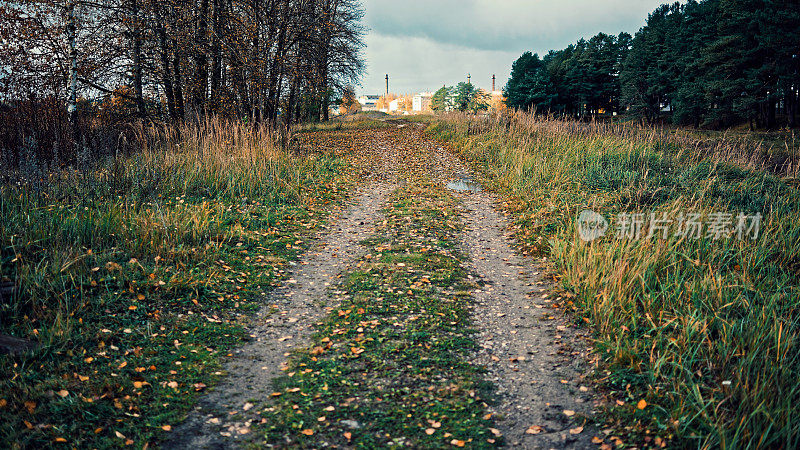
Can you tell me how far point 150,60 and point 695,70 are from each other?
3661cm

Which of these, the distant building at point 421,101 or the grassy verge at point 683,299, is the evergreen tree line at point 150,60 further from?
the distant building at point 421,101

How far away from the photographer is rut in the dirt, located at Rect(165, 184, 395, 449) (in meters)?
3.23

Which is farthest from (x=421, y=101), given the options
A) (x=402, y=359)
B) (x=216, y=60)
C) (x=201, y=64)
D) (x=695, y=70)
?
A: (x=402, y=359)

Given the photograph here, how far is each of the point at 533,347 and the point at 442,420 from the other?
1.48 metres

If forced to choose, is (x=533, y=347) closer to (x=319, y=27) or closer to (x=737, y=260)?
(x=737, y=260)

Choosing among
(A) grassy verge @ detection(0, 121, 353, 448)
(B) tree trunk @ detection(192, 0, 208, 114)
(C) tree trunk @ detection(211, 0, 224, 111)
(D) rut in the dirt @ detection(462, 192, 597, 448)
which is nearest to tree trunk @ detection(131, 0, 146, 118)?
(B) tree trunk @ detection(192, 0, 208, 114)

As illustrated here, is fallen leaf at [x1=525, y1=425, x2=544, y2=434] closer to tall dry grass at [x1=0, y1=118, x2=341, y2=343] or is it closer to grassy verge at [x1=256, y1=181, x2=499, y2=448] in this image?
grassy verge at [x1=256, y1=181, x2=499, y2=448]

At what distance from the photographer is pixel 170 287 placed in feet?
16.6

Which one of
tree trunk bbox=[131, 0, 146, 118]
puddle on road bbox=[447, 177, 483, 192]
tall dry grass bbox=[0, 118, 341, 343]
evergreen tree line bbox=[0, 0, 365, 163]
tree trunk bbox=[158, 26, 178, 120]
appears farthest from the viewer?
tree trunk bbox=[158, 26, 178, 120]

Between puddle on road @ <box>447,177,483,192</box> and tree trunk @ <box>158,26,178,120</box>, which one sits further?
tree trunk @ <box>158,26,178,120</box>

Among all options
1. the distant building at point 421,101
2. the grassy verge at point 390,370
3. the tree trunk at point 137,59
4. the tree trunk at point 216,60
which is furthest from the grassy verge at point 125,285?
the distant building at point 421,101

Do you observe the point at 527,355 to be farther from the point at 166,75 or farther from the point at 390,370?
the point at 166,75

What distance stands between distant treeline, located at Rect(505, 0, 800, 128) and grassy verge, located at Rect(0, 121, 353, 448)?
23.6m

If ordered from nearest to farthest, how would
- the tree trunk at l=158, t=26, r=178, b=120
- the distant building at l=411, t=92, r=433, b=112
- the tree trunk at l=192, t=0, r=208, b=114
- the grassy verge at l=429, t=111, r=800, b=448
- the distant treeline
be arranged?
the grassy verge at l=429, t=111, r=800, b=448 < the tree trunk at l=158, t=26, r=178, b=120 < the tree trunk at l=192, t=0, r=208, b=114 < the distant treeline < the distant building at l=411, t=92, r=433, b=112
